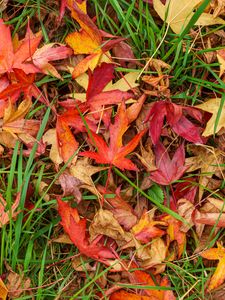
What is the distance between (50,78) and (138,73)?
0.33 metres

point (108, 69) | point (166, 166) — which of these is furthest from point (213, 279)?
point (108, 69)

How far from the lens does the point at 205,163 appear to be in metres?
1.88

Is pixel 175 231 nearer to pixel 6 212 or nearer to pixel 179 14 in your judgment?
pixel 6 212

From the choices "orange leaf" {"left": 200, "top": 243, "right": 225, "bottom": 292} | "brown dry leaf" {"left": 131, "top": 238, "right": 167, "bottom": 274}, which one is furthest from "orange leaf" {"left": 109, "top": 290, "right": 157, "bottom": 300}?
"orange leaf" {"left": 200, "top": 243, "right": 225, "bottom": 292}

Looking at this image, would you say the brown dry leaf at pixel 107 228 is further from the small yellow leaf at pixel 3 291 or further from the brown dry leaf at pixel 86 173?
the small yellow leaf at pixel 3 291

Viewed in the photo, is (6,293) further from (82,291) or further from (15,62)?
(15,62)

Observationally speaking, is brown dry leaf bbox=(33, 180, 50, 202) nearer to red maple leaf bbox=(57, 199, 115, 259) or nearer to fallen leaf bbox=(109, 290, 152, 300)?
red maple leaf bbox=(57, 199, 115, 259)

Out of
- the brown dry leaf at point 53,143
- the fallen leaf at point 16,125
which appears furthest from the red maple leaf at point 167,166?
the fallen leaf at point 16,125

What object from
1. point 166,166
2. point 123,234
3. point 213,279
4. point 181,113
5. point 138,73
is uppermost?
point 138,73

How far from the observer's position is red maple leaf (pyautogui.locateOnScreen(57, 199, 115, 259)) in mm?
1810

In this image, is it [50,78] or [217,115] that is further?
[50,78]

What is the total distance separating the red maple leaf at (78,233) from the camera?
1.81 metres

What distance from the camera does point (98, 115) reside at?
6.11 feet

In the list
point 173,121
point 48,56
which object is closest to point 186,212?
point 173,121
